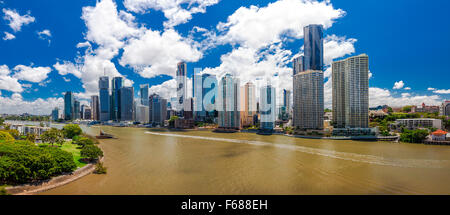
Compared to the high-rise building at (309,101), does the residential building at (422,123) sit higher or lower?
lower

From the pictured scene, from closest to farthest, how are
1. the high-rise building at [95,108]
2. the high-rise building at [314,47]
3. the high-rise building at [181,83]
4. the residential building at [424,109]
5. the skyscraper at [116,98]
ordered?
the high-rise building at [314,47] → the residential building at [424,109] → the high-rise building at [181,83] → the skyscraper at [116,98] → the high-rise building at [95,108]

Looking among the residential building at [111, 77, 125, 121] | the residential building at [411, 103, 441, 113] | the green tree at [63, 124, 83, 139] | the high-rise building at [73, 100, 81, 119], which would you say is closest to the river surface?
the green tree at [63, 124, 83, 139]

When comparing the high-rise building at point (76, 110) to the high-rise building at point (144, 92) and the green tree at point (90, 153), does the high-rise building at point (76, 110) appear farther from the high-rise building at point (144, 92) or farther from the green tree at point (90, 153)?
the green tree at point (90, 153)

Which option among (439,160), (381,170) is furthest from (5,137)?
Answer: (439,160)

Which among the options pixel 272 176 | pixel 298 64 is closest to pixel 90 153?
pixel 272 176

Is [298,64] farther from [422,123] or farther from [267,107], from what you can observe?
[422,123]

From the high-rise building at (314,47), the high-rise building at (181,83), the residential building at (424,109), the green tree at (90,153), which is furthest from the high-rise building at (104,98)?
the residential building at (424,109)

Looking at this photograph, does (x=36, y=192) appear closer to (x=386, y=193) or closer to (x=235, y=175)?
(x=235, y=175)
